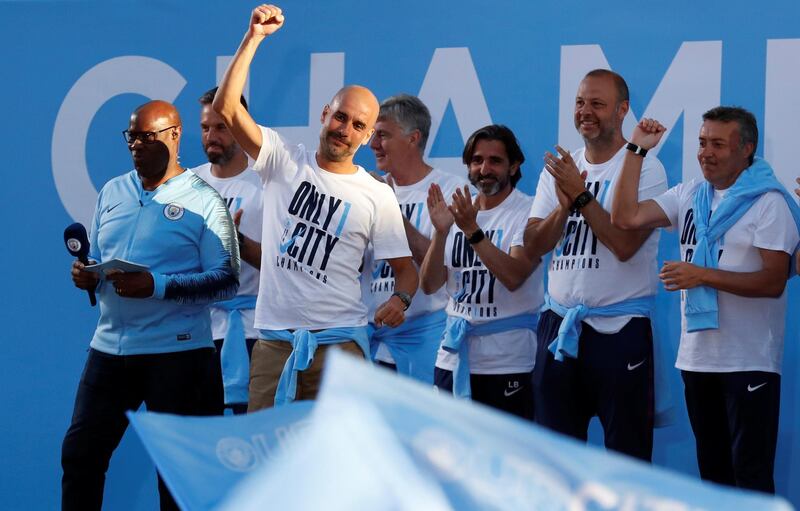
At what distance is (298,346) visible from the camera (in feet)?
13.1

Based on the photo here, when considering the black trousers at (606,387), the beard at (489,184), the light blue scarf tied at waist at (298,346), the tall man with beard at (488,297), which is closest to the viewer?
the light blue scarf tied at waist at (298,346)

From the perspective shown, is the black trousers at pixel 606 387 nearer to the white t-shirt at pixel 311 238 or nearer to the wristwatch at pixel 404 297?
the wristwatch at pixel 404 297

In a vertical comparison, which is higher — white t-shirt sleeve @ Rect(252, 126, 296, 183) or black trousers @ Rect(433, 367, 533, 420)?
white t-shirt sleeve @ Rect(252, 126, 296, 183)

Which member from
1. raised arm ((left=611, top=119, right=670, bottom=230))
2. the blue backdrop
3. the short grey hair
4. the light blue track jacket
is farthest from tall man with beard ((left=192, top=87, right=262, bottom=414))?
raised arm ((left=611, top=119, right=670, bottom=230))

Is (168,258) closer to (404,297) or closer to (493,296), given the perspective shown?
(404,297)

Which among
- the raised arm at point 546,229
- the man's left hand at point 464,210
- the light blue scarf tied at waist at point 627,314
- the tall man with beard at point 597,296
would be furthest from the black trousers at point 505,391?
the man's left hand at point 464,210

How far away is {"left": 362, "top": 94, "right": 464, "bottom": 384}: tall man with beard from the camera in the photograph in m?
4.85

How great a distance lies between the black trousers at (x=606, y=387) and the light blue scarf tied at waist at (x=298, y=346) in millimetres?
783

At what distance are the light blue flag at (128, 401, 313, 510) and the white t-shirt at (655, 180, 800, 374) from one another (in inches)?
101

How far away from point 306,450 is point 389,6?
4110 mm

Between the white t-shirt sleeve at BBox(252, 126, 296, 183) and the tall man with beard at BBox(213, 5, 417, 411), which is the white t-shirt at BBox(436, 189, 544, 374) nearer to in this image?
the tall man with beard at BBox(213, 5, 417, 411)

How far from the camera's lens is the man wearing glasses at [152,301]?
13.6 feet

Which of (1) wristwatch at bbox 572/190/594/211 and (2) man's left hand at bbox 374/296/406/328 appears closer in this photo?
(2) man's left hand at bbox 374/296/406/328

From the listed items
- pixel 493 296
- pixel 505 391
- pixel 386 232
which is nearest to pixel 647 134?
pixel 493 296
